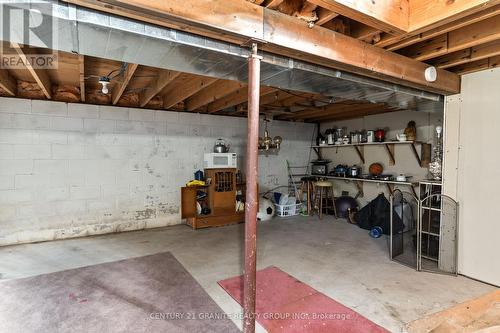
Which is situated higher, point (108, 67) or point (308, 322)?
point (108, 67)

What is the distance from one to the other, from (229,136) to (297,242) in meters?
2.67

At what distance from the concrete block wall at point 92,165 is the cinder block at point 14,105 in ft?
0.03

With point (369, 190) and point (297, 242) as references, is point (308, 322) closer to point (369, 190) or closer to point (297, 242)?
point (297, 242)

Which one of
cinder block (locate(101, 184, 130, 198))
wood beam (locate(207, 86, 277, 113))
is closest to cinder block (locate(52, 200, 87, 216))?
cinder block (locate(101, 184, 130, 198))

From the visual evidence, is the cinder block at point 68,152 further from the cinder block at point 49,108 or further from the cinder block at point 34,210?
the cinder block at point 34,210

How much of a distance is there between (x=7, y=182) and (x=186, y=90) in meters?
2.88

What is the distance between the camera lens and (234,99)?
14.2 ft

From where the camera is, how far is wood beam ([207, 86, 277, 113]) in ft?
12.4

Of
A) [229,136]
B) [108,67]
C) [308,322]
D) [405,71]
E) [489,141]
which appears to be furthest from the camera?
[229,136]

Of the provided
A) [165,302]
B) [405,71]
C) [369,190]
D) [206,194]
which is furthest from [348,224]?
[165,302]

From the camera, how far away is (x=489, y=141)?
2.78 metres

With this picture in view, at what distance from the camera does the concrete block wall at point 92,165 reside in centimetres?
391

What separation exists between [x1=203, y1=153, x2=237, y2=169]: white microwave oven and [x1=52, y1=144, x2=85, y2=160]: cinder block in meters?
2.03

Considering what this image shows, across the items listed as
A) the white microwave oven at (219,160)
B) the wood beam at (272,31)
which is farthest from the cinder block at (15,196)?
the wood beam at (272,31)
